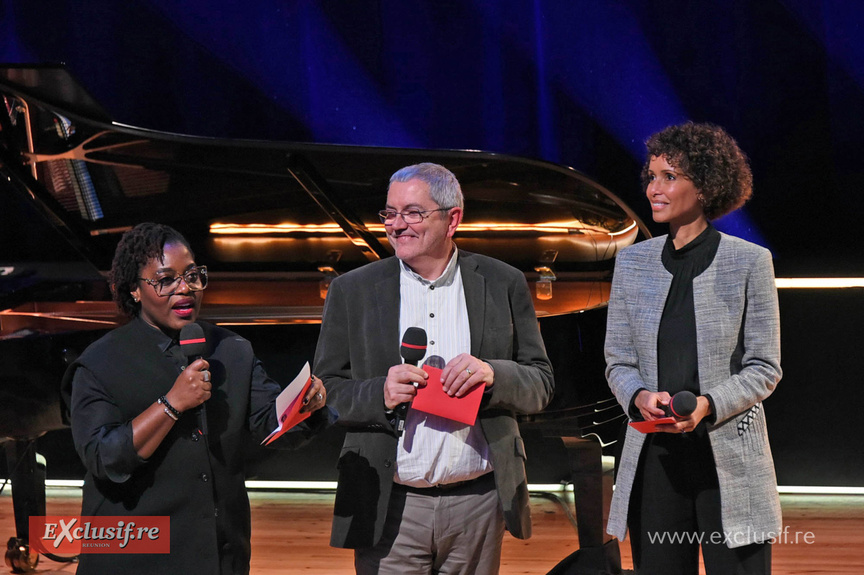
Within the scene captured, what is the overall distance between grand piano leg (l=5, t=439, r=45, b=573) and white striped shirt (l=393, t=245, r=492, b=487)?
261cm

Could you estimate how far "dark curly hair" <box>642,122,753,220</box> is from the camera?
226cm

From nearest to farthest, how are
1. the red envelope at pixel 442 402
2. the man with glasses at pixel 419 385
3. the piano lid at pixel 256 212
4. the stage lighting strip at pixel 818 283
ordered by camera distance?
1. the red envelope at pixel 442 402
2. the man with glasses at pixel 419 385
3. the piano lid at pixel 256 212
4. the stage lighting strip at pixel 818 283

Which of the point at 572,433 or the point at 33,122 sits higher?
the point at 33,122

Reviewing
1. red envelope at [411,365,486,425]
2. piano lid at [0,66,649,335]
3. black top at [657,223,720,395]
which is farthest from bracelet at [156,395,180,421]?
piano lid at [0,66,649,335]

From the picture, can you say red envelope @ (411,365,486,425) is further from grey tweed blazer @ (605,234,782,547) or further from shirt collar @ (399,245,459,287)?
grey tweed blazer @ (605,234,782,547)

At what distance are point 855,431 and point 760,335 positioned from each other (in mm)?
3653

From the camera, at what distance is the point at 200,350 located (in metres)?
1.90

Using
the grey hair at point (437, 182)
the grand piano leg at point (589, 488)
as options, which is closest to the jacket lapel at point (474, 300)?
the grey hair at point (437, 182)

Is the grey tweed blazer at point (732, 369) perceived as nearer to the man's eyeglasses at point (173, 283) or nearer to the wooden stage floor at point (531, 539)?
the man's eyeglasses at point (173, 283)

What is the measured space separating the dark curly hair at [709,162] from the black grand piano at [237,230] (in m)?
1.47

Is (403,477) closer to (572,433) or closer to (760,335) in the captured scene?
(760,335)

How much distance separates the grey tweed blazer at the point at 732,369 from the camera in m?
2.11

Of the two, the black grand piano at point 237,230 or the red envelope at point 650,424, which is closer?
the red envelope at point 650,424

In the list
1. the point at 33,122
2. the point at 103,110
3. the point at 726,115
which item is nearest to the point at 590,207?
the point at 726,115
